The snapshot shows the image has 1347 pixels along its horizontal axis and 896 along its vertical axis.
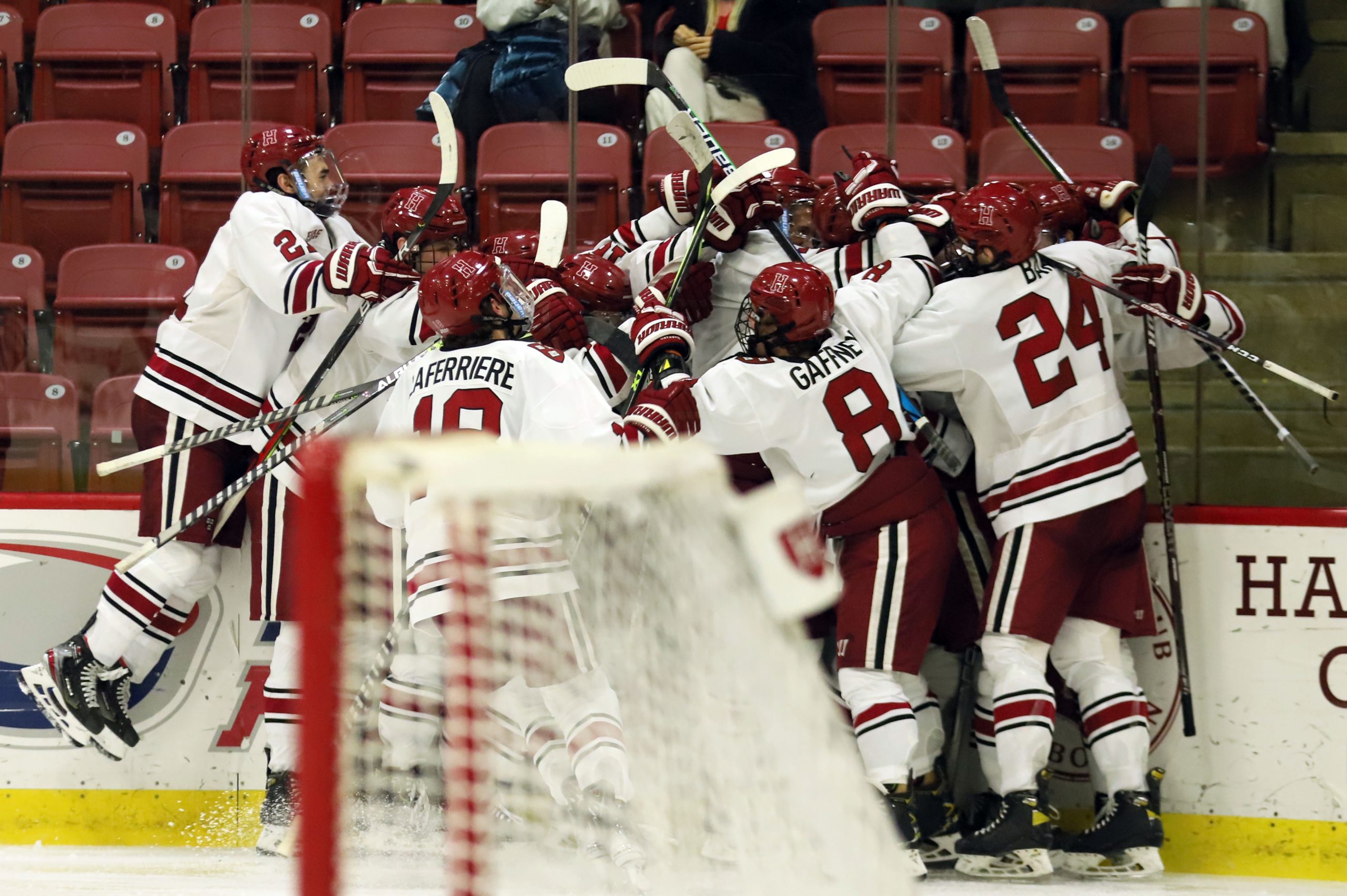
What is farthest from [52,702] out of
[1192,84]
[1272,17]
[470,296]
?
[1272,17]

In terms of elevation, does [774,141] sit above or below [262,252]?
above

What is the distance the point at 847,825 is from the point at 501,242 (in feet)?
7.49

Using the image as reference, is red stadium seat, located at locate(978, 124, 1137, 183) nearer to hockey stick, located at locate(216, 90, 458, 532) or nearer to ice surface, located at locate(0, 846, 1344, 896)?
hockey stick, located at locate(216, 90, 458, 532)

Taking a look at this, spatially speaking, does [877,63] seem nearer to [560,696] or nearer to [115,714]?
[560,696]

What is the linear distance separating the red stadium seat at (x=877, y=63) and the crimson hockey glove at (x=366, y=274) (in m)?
1.30

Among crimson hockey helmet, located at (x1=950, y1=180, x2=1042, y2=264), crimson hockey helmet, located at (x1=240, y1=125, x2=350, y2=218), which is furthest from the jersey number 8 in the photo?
crimson hockey helmet, located at (x1=240, y1=125, x2=350, y2=218)

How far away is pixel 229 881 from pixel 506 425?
1243mm

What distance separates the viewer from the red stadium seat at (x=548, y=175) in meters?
4.54

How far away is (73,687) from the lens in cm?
416

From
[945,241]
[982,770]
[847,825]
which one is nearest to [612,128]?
[945,241]

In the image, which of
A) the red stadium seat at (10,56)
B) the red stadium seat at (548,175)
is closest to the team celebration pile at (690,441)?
the red stadium seat at (548,175)

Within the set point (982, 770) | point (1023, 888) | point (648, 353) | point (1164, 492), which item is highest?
point (648, 353)

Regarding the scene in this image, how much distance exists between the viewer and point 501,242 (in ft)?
14.1

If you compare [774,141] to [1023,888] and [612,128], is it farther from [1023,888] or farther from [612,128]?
[1023,888]
